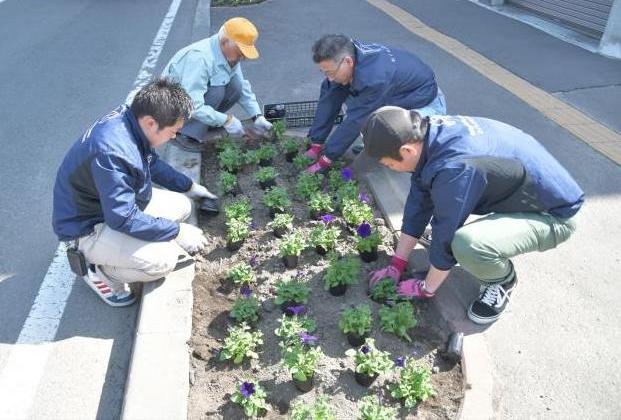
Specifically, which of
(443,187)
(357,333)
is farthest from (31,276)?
(443,187)

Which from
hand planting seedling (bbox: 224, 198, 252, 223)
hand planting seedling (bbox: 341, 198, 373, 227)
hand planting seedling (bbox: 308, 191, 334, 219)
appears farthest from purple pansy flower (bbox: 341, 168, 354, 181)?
hand planting seedling (bbox: 224, 198, 252, 223)

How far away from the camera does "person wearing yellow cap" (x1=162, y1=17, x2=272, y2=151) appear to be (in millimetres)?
4387

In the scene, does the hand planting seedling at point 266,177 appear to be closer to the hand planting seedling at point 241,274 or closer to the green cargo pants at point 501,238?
the hand planting seedling at point 241,274

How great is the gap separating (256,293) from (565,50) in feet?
21.5

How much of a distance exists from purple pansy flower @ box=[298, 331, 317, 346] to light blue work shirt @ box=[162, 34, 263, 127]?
249cm

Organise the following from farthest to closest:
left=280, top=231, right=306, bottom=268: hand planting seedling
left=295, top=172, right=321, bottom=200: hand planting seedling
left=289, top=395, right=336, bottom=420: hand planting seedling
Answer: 1. left=295, top=172, right=321, bottom=200: hand planting seedling
2. left=280, top=231, right=306, bottom=268: hand planting seedling
3. left=289, top=395, right=336, bottom=420: hand planting seedling

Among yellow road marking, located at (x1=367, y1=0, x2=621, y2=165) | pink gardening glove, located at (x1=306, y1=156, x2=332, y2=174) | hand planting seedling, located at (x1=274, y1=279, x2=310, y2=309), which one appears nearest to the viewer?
hand planting seedling, located at (x1=274, y1=279, x2=310, y2=309)

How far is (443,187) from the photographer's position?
2693 millimetres

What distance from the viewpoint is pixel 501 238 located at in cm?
285

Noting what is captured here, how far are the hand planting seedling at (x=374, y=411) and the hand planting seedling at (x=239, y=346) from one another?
70cm

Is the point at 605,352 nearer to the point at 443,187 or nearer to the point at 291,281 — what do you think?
the point at 443,187

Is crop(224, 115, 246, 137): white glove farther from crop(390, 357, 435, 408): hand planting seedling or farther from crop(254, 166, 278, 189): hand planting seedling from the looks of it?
crop(390, 357, 435, 408): hand planting seedling

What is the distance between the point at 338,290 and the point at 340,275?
113 millimetres

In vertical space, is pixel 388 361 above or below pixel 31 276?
above
